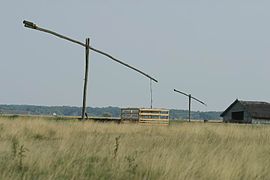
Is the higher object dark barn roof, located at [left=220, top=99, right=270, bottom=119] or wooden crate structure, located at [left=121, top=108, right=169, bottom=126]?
dark barn roof, located at [left=220, top=99, right=270, bottom=119]

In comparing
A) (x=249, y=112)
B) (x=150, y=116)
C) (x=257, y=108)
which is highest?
(x=257, y=108)

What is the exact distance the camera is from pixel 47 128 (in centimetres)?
1975

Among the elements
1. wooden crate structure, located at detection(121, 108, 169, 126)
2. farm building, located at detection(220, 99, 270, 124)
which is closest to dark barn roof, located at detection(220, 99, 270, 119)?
farm building, located at detection(220, 99, 270, 124)

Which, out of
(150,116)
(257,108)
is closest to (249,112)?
(257,108)

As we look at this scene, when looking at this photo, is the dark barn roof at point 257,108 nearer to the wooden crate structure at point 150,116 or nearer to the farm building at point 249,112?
the farm building at point 249,112

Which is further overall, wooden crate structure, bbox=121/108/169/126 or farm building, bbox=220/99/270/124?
farm building, bbox=220/99/270/124

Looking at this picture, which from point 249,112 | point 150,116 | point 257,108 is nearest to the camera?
point 150,116

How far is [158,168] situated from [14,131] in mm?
9028

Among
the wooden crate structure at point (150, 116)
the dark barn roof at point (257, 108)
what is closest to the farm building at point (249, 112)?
the dark barn roof at point (257, 108)

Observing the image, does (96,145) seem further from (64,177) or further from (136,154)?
(64,177)

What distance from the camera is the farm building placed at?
Answer: 65.6 meters

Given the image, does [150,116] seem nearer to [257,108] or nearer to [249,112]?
[249,112]

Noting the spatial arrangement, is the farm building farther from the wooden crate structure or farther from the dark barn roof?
the wooden crate structure

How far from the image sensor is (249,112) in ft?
218
